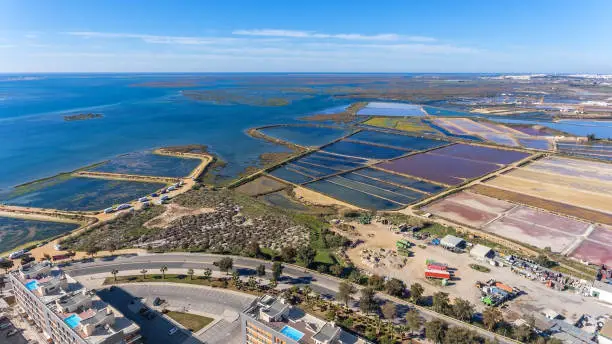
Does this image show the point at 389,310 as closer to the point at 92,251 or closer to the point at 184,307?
the point at 184,307

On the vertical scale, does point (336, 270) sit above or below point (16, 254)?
below

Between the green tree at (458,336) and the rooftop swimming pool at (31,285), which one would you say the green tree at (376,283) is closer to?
the green tree at (458,336)

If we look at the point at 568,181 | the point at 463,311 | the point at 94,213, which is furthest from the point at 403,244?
the point at 568,181

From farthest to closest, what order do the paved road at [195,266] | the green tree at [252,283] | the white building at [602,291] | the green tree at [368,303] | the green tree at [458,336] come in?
1. the paved road at [195,266]
2. the green tree at [252,283]
3. the white building at [602,291]
4. the green tree at [368,303]
5. the green tree at [458,336]

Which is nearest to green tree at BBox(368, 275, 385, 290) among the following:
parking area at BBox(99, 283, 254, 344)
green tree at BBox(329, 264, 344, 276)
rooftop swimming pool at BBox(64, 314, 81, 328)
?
green tree at BBox(329, 264, 344, 276)

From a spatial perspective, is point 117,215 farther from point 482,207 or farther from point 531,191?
point 531,191

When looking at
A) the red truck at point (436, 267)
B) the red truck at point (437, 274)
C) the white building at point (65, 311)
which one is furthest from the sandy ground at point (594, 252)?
the white building at point (65, 311)
